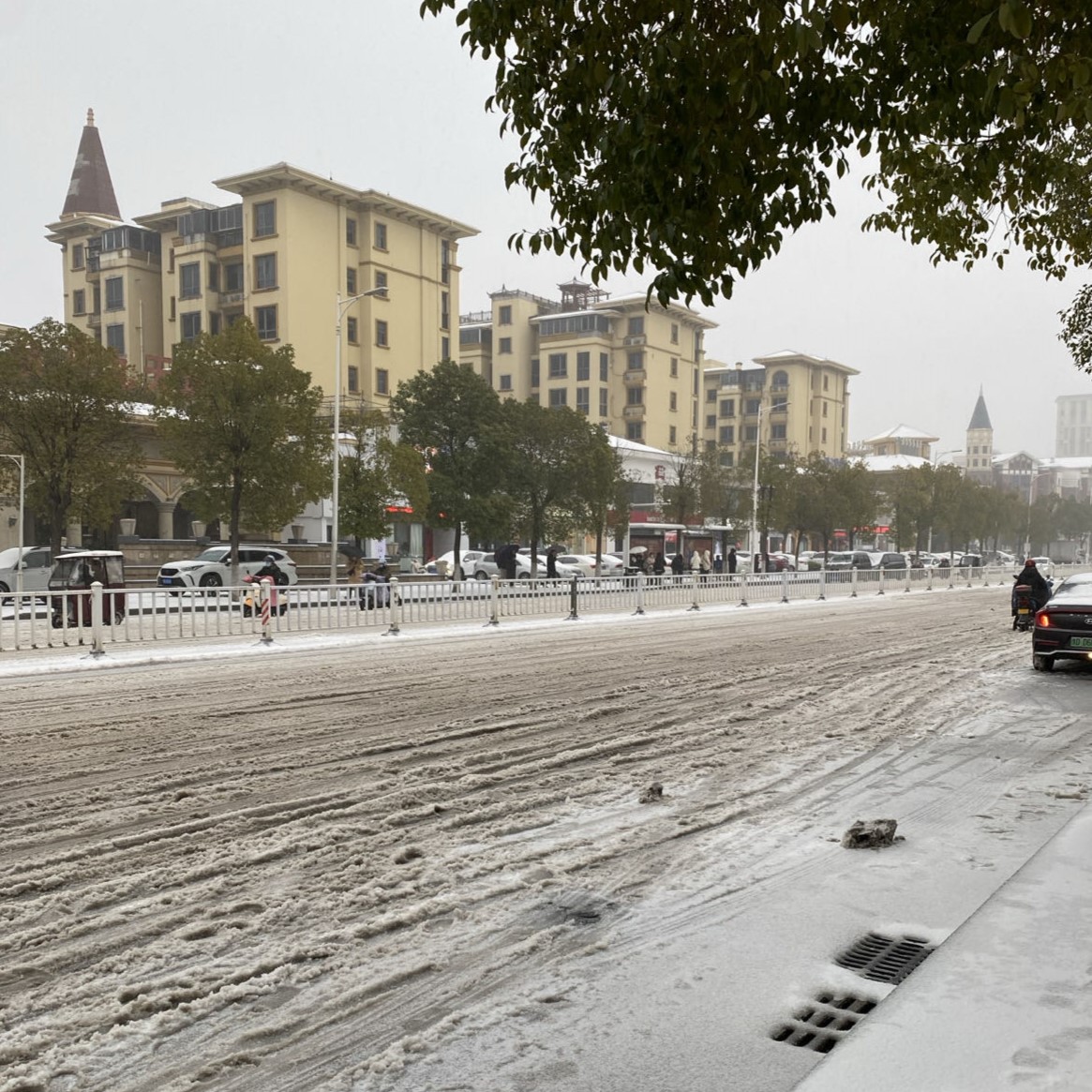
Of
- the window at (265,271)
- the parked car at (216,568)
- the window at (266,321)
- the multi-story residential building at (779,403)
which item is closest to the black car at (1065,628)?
the parked car at (216,568)

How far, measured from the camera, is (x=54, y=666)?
1337 cm

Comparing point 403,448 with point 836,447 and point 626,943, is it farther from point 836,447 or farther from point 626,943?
point 836,447

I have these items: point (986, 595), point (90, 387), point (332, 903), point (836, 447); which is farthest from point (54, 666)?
point (836, 447)

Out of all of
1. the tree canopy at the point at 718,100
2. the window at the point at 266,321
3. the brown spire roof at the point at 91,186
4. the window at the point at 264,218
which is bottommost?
the tree canopy at the point at 718,100

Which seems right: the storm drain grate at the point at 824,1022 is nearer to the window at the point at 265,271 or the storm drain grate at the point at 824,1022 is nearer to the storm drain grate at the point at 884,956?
the storm drain grate at the point at 884,956

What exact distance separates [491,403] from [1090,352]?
78.8 feet

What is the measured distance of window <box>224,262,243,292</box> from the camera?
2571 inches

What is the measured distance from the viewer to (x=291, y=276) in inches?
2394

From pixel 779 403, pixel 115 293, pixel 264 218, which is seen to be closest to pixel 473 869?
pixel 264 218

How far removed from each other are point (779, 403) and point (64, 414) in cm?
8392

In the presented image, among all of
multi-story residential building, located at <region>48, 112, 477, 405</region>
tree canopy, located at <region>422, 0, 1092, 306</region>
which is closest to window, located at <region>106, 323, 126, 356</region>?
multi-story residential building, located at <region>48, 112, 477, 405</region>

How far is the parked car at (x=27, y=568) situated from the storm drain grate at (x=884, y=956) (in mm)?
27636

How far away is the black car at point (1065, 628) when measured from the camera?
511 inches

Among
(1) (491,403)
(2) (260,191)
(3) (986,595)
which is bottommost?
(3) (986,595)
